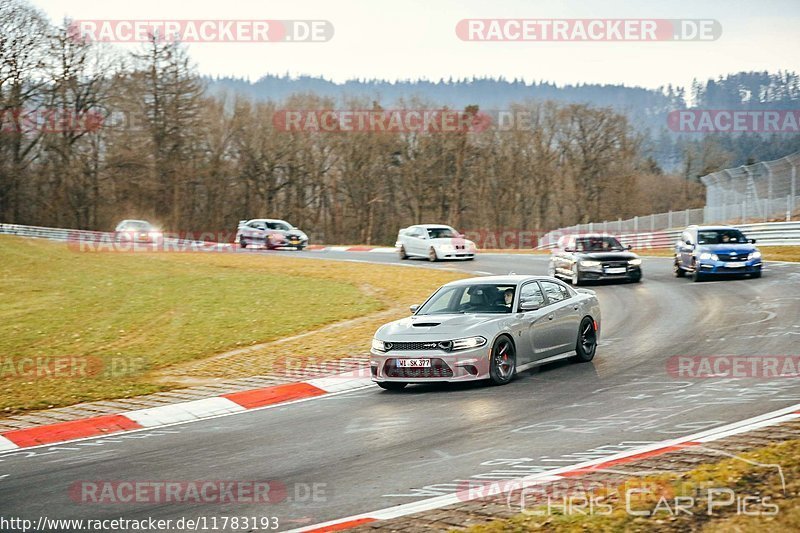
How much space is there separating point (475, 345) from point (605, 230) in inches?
2002

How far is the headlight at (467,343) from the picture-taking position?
1188 cm

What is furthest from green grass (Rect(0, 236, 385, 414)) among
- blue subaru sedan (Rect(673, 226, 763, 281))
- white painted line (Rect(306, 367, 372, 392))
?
blue subaru sedan (Rect(673, 226, 763, 281))

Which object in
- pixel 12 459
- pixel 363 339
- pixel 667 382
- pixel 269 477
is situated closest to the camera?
pixel 269 477

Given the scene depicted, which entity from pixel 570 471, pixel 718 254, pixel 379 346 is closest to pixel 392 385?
pixel 379 346

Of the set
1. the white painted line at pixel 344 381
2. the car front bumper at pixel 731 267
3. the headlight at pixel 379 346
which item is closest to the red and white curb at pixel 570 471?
the headlight at pixel 379 346

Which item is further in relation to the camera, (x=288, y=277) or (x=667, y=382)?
(x=288, y=277)

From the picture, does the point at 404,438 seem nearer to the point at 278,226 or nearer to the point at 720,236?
the point at 720,236

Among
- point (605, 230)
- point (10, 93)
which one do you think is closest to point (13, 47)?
point (10, 93)

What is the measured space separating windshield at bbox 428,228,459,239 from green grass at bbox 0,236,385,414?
5.62 metres

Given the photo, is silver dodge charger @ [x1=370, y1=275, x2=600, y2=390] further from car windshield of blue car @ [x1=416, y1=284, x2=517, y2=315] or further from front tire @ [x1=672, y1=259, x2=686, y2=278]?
front tire @ [x1=672, y1=259, x2=686, y2=278]

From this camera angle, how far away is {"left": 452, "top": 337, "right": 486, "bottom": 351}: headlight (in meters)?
11.9

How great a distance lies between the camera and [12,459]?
9.32 m

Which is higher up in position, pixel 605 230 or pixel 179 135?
pixel 179 135

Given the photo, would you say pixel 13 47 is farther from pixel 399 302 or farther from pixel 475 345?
pixel 475 345
